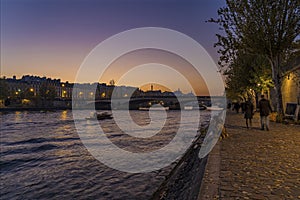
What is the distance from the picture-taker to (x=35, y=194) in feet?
28.8

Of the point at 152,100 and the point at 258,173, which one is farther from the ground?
the point at 152,100

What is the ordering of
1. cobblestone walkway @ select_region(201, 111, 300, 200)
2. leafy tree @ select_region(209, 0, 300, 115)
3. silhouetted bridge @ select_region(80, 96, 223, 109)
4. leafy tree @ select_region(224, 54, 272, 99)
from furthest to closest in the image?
silhouetted bridge @ select_region(80, 96, 223, 109) < leafy tree @ select_region(224, 54, 272, 99) < leafy tree @ select_region(209, 0, 300, 115) < cobblestone walkway @ select_region(201, 111, 300, 200)

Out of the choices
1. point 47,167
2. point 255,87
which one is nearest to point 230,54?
point 255,87

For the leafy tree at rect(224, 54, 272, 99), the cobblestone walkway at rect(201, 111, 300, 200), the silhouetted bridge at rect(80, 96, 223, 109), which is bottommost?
the cobblestone walkway at rect(201, 111, 300, 200)

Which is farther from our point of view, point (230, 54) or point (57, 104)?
point (57, 104)

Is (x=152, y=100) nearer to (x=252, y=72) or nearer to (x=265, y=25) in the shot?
(x=252, y=72)

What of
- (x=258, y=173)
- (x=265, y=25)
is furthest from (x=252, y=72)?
(x=258, y=173)

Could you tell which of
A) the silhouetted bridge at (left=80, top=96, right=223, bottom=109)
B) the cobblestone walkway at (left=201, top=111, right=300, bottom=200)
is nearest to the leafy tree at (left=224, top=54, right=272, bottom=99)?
the cobblestone walkway at (left=201, top=111, right=300, bottom=200)

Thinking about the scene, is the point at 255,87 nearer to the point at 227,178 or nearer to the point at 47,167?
the point at 47,167

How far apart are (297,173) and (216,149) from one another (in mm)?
3360

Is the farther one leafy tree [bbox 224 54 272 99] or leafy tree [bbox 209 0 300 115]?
leafy tree [bbox 224 54 272 99]

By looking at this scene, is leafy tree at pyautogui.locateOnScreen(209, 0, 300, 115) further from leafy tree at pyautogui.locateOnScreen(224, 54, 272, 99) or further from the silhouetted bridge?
the silhouetted bridge

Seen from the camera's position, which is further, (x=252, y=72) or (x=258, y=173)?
(x=252, y=72)

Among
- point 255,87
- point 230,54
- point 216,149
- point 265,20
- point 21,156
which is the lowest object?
point 21,156
